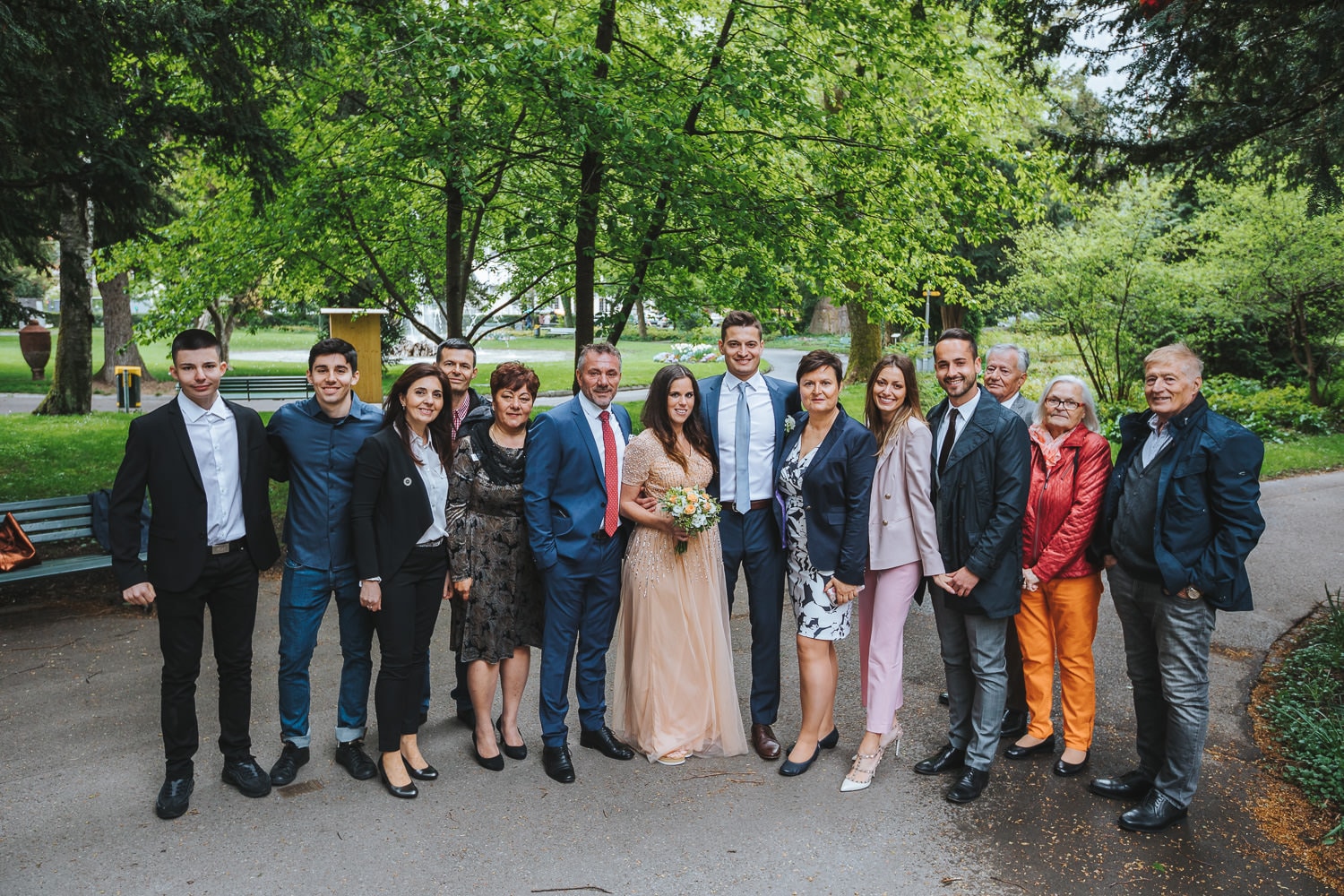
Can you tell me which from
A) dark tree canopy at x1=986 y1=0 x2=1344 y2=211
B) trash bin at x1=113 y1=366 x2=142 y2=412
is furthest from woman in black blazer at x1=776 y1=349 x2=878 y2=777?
trash bin at x1=113 y1=366 x2=142 y2=412

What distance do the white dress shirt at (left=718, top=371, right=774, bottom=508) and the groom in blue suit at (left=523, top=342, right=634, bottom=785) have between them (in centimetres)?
54

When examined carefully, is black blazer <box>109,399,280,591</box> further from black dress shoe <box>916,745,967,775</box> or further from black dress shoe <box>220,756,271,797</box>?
black dress shoe <box>916,745,967,775</box>

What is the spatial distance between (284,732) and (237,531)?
1086 mm

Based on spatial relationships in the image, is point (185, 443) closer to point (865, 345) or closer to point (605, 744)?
point (605, 744)

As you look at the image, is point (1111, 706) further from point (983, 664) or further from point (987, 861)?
point (987, 861)

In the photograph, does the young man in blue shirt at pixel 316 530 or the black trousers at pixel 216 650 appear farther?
the young man in blue shirt at pixel 316 530

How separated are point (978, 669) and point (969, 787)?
0.57 m

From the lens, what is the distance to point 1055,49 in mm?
7492

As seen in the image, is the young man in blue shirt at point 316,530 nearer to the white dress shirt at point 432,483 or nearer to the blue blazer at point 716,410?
the white dress shirt at point 432,483

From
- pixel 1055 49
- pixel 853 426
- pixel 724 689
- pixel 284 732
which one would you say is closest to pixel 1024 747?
pixel 724 689

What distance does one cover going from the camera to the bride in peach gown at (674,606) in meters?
4.71

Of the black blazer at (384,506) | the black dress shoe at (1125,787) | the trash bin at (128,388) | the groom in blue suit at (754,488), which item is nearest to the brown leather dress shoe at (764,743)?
the groom in blue suit at (754,488)

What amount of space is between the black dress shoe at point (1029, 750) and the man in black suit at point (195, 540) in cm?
381

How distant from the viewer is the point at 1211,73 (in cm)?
722
